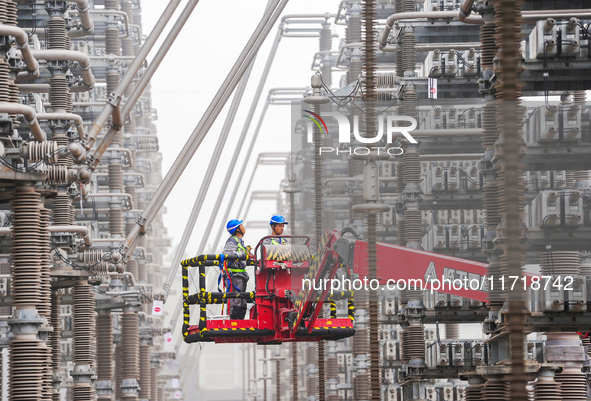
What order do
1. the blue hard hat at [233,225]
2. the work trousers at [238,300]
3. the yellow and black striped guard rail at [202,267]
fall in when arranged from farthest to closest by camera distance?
the blue hard hat at [233,225], the work trousers at [238,300], the yellow and black striped guard rail at [202,267]

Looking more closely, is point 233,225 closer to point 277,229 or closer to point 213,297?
point 277,229

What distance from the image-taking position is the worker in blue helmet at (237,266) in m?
27.7

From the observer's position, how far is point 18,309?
31031 mm

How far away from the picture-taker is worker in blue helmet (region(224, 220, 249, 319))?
90.9 feet

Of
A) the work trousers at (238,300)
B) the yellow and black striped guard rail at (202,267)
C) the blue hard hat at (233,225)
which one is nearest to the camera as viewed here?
the yellow and black striped guard rail at (202,267)

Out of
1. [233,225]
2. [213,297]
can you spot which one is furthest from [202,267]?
[233,225]

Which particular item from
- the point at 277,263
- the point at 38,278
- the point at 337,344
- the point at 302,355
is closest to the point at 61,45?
the point at 38,278

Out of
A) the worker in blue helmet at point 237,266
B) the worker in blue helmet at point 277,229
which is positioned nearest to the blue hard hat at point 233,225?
the worker in blue helmet at point 237,266

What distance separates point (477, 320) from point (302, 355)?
6468 centimetres

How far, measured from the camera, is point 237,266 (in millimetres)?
27703

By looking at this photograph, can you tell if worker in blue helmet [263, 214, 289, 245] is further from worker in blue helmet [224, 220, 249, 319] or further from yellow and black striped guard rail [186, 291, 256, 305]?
yellow and black striped guard rail [186, 291, 256, 305]

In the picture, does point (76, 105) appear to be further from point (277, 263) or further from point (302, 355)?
point (302, 355)

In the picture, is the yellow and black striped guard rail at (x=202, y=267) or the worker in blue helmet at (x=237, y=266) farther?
the worker in blue helmet at (x=237, y=266)
